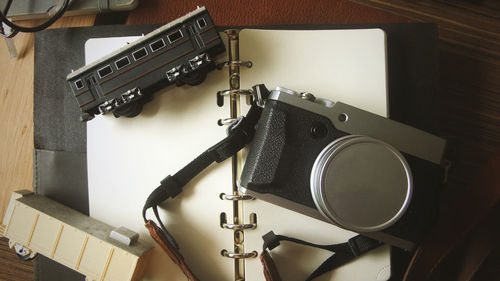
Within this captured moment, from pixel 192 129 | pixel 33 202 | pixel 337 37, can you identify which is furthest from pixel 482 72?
pixel 33 202

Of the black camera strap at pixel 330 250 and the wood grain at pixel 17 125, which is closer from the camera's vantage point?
the black camera strap at pixel 330 250

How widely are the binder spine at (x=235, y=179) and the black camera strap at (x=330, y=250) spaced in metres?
0.03

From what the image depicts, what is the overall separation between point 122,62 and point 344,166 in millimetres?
308

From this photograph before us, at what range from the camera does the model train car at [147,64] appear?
19.1 inches

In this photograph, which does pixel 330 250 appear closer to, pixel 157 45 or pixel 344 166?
pixel 344 166

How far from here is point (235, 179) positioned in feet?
1.69

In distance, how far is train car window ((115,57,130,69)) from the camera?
19.2 inches

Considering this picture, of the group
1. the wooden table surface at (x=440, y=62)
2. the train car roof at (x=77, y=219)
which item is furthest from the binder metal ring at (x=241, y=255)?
the wooden table surface at (x=440, y=62)

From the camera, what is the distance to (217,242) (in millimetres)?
514

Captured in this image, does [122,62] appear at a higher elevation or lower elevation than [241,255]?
higher

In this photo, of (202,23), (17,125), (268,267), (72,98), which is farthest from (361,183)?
(17,125)

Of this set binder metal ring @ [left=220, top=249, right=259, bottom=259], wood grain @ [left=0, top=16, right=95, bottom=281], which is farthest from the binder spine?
wood grain @ [left=0, top=16, right=95, bottom=281]

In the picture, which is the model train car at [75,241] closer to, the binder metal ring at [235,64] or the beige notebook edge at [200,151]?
the beige notebook edge at [200,151]

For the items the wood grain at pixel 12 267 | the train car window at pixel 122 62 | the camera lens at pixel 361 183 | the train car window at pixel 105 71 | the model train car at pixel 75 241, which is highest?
the train car window at pixel 122 62
